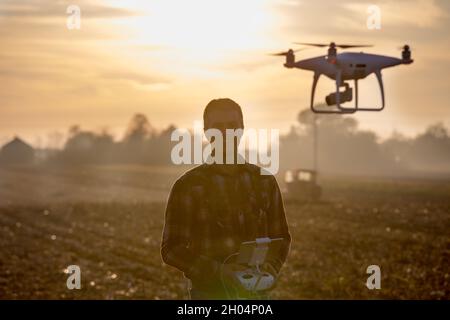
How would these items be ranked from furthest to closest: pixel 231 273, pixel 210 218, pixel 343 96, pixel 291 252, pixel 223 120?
pixel 291 252
pixel 210 218
pixel 223 120
pixel 231 273
pixel 343 96

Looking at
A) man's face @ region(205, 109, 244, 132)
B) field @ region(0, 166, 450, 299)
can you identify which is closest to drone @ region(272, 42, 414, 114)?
man's face @ region(205, 109, 244, 132)

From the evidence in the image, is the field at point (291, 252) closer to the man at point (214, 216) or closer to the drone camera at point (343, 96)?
the man at point (214, 216)

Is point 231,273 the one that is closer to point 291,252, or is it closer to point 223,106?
point 223,106

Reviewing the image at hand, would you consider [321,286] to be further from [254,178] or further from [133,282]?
[254,178]

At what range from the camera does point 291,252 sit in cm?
2798

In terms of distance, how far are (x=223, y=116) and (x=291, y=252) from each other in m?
24.0

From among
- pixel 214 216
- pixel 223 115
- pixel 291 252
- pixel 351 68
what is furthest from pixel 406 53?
pixel 291 252

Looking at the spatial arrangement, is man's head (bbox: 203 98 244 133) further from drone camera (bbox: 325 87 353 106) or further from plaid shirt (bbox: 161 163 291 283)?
drone camera (bbox: 325 87 353 106)

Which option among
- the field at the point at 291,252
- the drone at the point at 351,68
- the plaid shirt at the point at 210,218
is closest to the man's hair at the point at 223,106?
the plaid shirt at the point at 210,218

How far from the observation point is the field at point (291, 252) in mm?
20719

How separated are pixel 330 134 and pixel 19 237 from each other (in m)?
134

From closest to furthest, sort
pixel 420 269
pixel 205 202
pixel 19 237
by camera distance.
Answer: pixel 205 202 → pixel 420 269 → pixel 19 237
